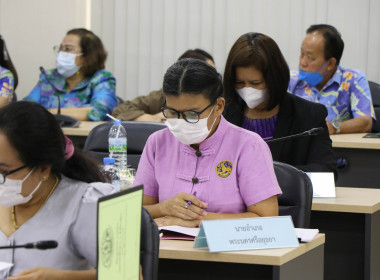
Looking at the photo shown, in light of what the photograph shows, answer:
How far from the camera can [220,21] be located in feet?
21.0

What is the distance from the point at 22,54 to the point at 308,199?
4.43 meters

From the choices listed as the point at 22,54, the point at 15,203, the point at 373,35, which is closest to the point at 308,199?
the point at 15,203

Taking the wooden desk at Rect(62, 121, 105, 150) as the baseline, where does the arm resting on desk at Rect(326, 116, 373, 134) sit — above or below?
above

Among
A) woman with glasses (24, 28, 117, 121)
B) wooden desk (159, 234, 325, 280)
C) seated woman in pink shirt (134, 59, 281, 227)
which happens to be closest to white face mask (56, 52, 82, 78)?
woman with glasses (24, 28, 117, 121)

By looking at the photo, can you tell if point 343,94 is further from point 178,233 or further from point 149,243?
point 149,243

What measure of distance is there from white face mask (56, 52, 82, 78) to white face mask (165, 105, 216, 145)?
3.17m

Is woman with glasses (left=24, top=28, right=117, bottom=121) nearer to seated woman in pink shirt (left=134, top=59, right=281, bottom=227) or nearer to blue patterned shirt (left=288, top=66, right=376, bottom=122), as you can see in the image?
blue patterned shirt (left=288, top=66, right=376, bottom=122)

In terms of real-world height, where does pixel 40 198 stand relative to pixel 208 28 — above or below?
below

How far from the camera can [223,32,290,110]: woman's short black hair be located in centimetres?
325

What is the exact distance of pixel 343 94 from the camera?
505 centimetres

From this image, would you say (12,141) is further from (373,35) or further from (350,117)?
(373,35)

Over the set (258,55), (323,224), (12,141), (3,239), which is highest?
(258,55)

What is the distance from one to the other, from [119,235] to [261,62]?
1711mm

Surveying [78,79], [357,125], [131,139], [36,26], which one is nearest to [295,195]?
[131,139]
